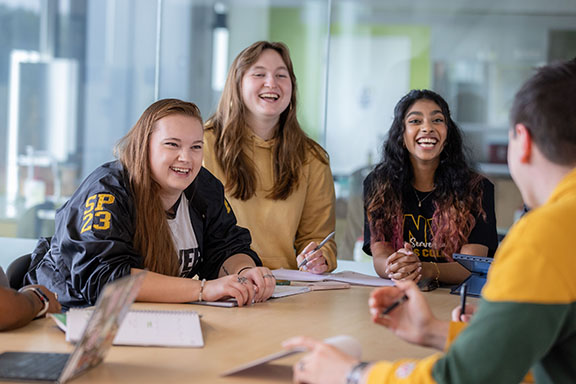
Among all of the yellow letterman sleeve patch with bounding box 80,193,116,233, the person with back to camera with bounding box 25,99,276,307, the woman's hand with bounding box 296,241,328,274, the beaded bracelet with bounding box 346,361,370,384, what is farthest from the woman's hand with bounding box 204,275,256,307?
the beaded bracelet with bounding box 346,361,370,384

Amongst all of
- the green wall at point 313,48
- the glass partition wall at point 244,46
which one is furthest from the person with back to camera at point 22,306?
the green wall at point 313,48

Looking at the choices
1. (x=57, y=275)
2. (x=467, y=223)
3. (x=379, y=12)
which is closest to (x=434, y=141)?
(x=467, y=223)

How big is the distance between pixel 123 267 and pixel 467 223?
56.1 inches

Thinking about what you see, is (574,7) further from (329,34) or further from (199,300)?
(199,300)

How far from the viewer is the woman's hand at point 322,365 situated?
1.21 meters

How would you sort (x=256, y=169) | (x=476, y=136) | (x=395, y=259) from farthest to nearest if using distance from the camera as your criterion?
1. (x=476, y=136)
2. (x=256, y=169)
3. (x=395, y=259)

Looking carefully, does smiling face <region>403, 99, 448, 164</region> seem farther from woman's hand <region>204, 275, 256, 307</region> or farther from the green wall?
the green wall

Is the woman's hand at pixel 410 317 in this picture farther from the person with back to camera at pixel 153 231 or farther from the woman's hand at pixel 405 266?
the woman's hand at pixel 405 266

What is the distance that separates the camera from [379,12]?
4.86 metres

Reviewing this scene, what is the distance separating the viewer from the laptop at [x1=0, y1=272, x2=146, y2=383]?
1233mm

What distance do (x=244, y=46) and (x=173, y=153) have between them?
9.04ft

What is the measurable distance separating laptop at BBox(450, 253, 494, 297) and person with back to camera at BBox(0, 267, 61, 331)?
1232 millimetres

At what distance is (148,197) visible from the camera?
2184 millimetres

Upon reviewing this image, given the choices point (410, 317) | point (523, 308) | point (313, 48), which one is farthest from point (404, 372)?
point (313, 48)
